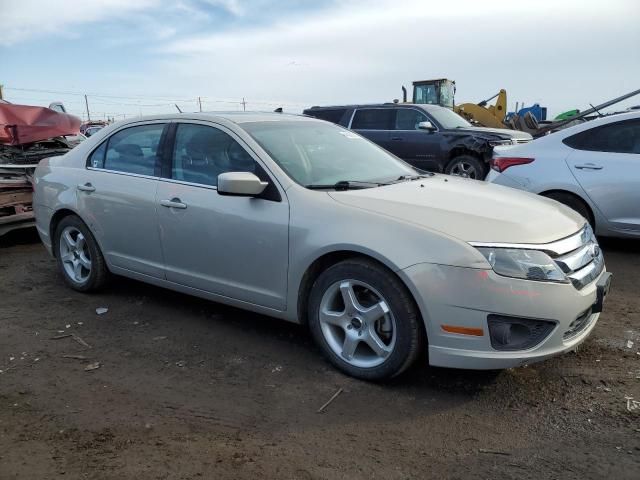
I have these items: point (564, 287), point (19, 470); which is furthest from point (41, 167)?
point (564, 287)

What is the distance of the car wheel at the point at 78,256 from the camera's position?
477 cm

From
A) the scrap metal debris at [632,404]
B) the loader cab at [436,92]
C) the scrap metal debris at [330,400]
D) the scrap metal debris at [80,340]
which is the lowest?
the scrap metal debris at [80,340]

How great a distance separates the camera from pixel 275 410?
302 cm

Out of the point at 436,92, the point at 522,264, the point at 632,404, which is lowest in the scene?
the point at 632,404

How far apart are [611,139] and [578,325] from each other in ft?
11.7

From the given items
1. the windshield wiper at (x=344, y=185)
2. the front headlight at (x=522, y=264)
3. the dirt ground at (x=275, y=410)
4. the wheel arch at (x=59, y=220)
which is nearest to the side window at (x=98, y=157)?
the wheel arch at (x=59, y=220)

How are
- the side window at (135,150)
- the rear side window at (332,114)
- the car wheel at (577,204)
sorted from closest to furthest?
the side window at (135,150) < the car wheel at (577,204) < the rear side window at (332,114)

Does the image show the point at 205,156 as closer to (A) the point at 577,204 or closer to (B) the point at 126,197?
(B) the point at 126,197

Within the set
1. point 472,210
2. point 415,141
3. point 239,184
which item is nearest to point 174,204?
point 239,184

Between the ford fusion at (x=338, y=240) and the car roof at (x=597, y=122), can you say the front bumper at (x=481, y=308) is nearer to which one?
the ford fusion at (x=338, y=240)

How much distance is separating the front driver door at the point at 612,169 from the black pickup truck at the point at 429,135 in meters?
4.18

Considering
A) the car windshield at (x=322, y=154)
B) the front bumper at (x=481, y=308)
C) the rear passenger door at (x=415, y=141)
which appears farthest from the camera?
the rear passenger door at (x=415, y=141)

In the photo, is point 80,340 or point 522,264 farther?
point 80,340

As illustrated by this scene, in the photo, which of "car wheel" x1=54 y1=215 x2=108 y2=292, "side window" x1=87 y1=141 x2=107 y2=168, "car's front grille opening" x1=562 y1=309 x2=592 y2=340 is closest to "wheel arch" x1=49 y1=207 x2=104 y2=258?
"car wheel" x1=54 y1=215 x2=108 y2=292
